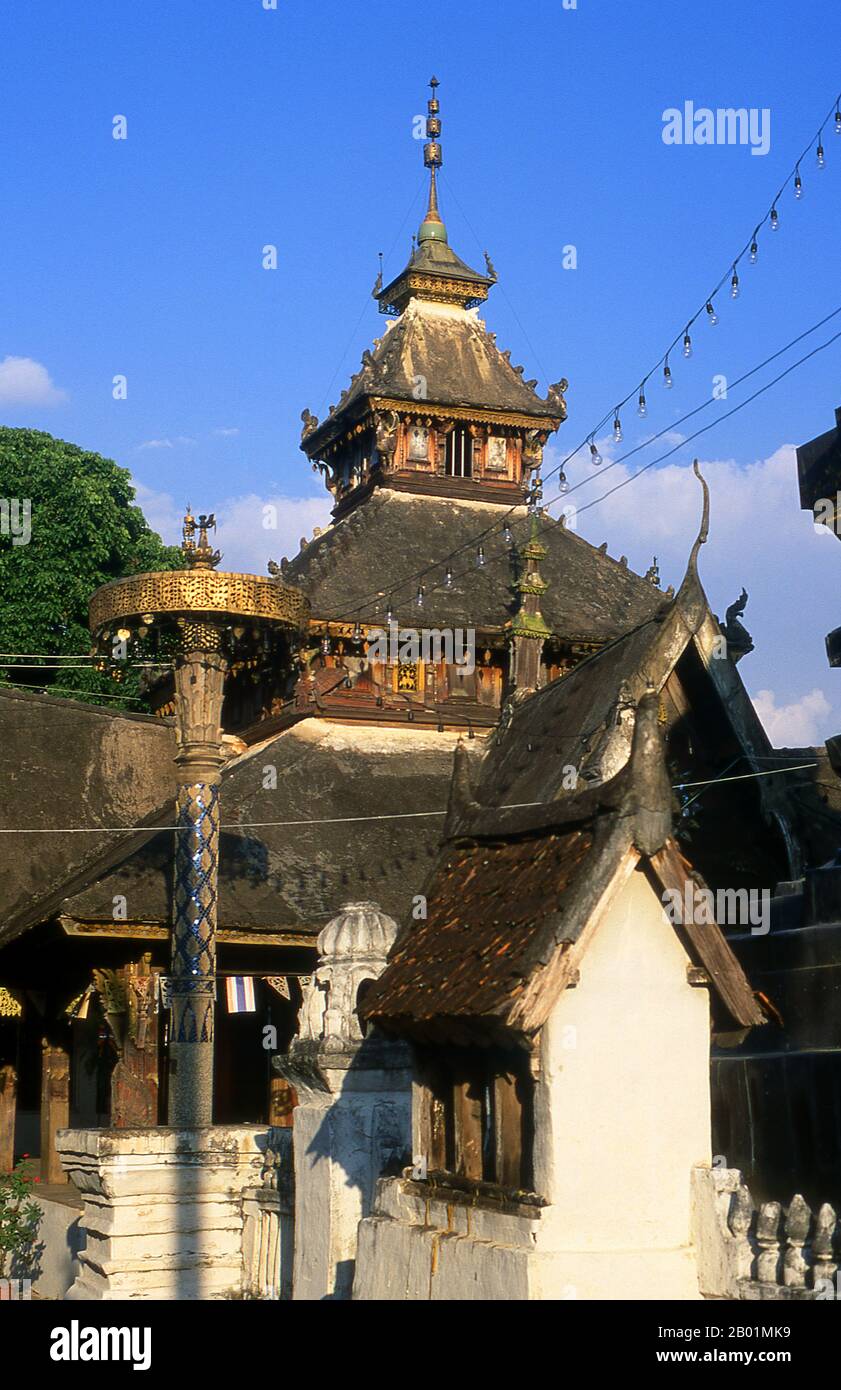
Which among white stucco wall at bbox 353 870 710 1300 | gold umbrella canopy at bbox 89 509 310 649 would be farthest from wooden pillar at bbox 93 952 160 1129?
white stucco wall at bbox 353 870 710 1300

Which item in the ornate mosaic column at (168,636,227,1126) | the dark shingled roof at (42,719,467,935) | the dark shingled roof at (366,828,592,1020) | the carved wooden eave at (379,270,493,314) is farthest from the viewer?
the carved wooden eave at (379,270,493,314)

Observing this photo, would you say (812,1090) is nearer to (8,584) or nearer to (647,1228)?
(647,1228)

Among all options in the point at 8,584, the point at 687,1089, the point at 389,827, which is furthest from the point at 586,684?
the point at 8,584

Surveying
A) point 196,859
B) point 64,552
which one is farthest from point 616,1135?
point 64,552

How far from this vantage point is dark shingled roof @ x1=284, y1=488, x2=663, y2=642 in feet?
96.5

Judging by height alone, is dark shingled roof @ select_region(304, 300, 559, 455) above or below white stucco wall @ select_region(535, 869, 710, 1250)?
above

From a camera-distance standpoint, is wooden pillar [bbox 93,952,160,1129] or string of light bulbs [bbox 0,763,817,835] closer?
wooden pillar [bbox 93,952,160,1129]

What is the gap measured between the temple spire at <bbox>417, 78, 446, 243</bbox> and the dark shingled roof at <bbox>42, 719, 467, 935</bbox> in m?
12.8

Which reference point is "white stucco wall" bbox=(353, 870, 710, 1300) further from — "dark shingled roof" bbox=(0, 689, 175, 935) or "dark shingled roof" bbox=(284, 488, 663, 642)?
"dark shingled roof" bbox=(284, 488, 663, 642)

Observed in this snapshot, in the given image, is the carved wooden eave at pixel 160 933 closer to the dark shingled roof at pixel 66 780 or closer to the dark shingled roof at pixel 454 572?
the dark shingled roof at pixel 66 780

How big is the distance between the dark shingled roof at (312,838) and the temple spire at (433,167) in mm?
12801

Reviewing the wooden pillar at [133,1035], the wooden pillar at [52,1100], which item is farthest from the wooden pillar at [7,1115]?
the wooden pillar at [133,1035]

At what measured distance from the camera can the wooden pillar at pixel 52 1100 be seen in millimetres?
24031

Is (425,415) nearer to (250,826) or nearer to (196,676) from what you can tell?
(250,826)
